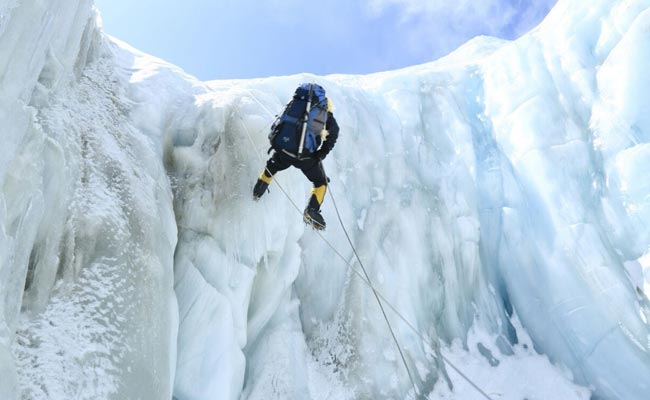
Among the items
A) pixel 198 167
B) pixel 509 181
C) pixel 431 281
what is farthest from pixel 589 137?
pixel 198 167

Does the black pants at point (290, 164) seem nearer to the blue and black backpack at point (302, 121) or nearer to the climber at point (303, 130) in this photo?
the climber at point (303, 130)

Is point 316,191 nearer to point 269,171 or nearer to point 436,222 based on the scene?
point 269,171

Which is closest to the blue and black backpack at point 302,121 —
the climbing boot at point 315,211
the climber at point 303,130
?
the climber at point 303,130

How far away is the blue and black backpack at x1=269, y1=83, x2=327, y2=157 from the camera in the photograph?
5727 millimetres

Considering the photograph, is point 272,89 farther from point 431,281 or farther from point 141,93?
point 431,281

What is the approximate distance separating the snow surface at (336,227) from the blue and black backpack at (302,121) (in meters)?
0.77

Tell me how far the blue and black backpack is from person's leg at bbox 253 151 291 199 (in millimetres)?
174

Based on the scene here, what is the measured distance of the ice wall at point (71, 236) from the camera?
11.3ft

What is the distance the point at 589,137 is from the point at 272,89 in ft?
18.9

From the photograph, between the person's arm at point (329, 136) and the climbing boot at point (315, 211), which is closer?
the person's arm at point (329, 136)

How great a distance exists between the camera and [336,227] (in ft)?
26.4

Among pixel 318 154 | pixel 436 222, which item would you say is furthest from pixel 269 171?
pixel 436 222

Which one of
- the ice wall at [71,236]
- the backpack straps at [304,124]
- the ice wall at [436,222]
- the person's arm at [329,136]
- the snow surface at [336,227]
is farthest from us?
the ice wall at [436,222]

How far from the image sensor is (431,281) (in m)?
8.16
